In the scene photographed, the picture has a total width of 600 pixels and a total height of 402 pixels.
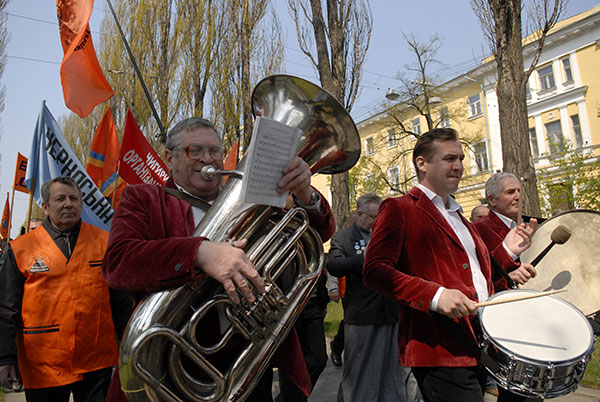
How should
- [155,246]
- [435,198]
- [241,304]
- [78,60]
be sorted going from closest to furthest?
1. [155,246]
2. [241,304]
3. [435,198]
4. [78,60]

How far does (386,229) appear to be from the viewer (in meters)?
2.43

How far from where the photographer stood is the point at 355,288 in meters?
4.26

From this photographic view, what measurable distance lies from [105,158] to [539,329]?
568 cm

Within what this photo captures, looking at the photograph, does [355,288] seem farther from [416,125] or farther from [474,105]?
[416,125]

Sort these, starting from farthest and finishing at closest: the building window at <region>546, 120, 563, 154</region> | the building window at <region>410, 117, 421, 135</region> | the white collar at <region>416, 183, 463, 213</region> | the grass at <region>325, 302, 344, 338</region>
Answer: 1. the building window at <region>410, 117, 421, 135</region>
2. the building window at <region>546, 120, 563, 154</region>
3. the grass at <region>325, 302, 344, 338</region>
4. the white collar at <region>416, 183, 463, 213</region>

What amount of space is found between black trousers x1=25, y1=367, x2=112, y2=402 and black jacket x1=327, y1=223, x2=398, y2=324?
2121mm

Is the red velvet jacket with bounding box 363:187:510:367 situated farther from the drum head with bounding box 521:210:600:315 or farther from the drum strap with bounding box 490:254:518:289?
the drum head with bounding box 521:210:600:315

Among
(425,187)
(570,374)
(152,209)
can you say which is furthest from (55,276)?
(570,374)

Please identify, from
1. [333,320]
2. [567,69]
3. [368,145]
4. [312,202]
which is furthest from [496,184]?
[368,145]

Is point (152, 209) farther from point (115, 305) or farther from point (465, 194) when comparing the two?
point (465, 194)

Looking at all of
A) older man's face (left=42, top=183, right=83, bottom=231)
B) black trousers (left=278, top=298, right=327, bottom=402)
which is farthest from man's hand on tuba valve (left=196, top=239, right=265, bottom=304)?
black trousers (left=278, top=298, right=327, bottom=402)

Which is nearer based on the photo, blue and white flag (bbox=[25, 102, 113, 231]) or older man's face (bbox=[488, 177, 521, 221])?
older man's face (bbox=[488, 177, 521, 221])

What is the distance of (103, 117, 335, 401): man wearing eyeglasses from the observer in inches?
60.4

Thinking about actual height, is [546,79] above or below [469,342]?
above
